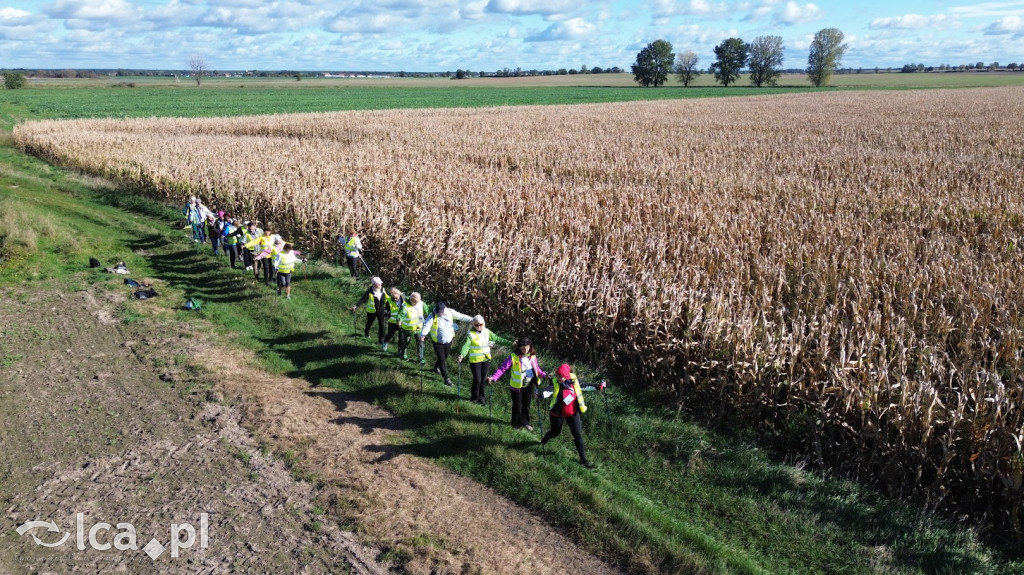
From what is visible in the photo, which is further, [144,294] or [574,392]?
[144,294]

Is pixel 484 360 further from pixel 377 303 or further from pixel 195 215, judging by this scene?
pixel 195 215

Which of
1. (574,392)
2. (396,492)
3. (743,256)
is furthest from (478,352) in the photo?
(743,256)

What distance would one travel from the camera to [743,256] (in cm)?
1430

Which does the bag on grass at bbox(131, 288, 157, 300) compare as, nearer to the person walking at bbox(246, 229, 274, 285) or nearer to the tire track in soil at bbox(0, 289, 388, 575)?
the person walking at bbox(246, 229, 274, 285)

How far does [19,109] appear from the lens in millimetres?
70375

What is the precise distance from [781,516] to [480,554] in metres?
3.77

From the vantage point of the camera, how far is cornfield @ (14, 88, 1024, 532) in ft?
27.7

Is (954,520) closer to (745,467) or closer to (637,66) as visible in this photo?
(745,467)

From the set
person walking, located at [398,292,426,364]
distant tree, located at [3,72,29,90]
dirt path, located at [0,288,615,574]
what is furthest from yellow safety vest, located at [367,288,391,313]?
distant tree, located at [3,72,29,90]

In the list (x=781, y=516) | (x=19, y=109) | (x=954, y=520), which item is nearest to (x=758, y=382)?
(x=781, y=516)

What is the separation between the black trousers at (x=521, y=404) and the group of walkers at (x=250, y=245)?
797 cm

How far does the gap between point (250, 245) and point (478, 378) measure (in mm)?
9024

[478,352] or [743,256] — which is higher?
[743,256]

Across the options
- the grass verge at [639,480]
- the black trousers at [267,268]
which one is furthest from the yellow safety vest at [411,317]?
the black trousers at [267,268]
